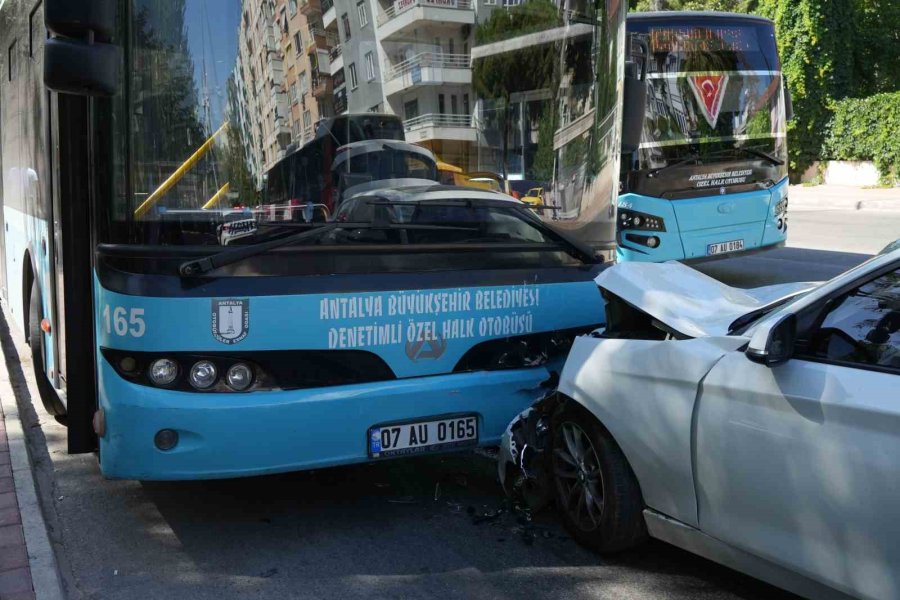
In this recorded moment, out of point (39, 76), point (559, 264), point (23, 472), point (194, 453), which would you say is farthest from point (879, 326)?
point (39, 76)

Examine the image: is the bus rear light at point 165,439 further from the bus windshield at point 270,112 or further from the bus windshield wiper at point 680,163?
the bus windshield wiper at point 680,163

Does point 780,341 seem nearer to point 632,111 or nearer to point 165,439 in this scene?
point 165,439

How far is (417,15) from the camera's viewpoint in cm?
418

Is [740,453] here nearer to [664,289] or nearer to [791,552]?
[791,552]

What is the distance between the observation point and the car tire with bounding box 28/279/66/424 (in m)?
6.15

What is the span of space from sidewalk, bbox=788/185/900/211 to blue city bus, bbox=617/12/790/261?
43.6 ft

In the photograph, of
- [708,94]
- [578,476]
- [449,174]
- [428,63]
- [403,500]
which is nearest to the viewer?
[578,476]

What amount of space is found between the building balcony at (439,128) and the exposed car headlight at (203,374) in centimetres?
136

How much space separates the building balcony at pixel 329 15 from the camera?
4.05 metres

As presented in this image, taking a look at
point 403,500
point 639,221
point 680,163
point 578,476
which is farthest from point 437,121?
point 680,163

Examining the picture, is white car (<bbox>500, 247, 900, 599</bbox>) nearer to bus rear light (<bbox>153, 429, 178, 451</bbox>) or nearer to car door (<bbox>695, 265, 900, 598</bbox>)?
car door (<bbox>695, 265, 900, 598</bbox>)

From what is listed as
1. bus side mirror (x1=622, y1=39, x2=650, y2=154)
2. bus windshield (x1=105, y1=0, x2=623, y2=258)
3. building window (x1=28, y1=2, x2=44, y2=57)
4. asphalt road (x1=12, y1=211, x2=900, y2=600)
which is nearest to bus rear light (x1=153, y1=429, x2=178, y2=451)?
asphalt road (x1=12, y1=211, x2=900, y2=600)

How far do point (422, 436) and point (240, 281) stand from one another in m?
1.12

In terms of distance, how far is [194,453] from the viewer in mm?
3939
